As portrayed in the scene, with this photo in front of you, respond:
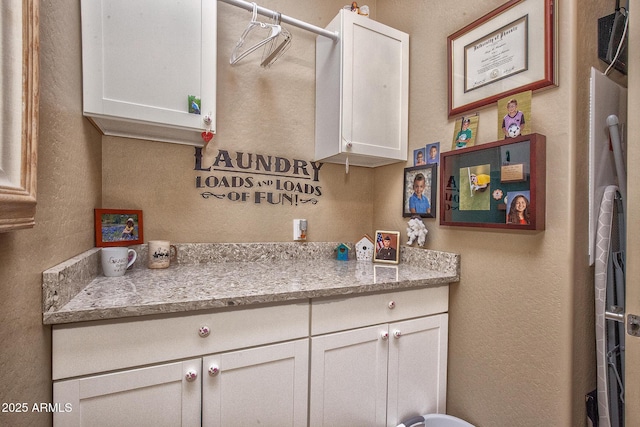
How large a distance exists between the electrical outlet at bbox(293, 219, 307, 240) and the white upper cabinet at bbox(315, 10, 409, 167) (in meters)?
0.41

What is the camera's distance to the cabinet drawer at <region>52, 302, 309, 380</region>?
838 millimetres

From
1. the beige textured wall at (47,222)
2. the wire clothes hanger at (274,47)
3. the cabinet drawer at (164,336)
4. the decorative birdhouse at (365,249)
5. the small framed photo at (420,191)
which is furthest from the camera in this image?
the decorative birdhouse at (365,249)

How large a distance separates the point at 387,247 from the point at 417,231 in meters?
0.21

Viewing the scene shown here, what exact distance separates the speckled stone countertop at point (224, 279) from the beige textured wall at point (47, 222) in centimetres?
6

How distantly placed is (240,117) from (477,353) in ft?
5.57

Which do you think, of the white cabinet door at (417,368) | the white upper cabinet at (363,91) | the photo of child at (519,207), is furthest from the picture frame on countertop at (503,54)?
the white cabinet door at (417,368)

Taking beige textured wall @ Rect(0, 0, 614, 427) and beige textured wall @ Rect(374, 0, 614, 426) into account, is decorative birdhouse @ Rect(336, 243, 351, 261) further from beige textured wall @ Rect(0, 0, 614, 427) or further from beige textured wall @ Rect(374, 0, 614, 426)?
beige textured wall @ Rect(374, 0, 614, 426)

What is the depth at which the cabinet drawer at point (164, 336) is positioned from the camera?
2.75 ft

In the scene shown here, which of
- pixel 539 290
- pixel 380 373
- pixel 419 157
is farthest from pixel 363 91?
pixel 380 373

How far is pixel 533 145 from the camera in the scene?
1.12m

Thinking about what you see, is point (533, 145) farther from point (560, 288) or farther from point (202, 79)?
point (202, 79)

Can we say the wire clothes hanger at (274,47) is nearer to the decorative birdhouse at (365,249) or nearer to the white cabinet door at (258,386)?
the decorative birdhouse at (365,249)

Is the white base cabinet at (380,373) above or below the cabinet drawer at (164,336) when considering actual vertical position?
below

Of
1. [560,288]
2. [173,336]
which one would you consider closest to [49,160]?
[173,336]
